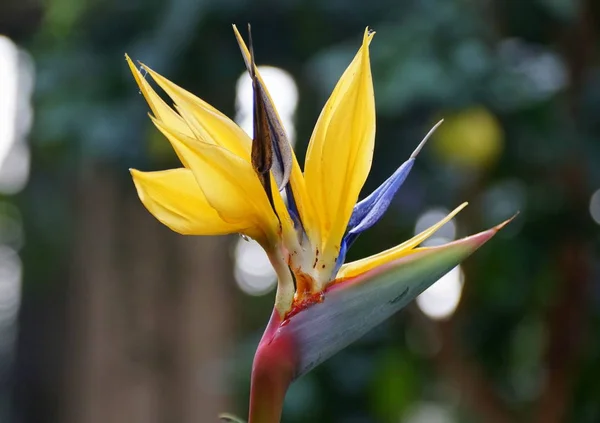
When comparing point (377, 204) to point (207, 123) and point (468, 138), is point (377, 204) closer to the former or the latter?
point (207, 123)

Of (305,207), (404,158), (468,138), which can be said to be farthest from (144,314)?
(305,207)

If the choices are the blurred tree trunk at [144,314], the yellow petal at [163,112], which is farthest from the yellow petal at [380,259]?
the blurred tree trunk at [144,314]

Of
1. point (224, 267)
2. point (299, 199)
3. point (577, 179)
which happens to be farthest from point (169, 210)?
point (224, 267)

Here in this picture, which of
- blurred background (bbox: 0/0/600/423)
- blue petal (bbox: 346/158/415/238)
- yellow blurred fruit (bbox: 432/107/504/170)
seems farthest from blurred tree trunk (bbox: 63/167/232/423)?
blue petal (bbox: 346/158/415/238)

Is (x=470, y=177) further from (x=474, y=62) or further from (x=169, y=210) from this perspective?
(x=169, y=210)

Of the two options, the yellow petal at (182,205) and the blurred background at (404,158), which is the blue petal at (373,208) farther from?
the blurred background at (404,158)

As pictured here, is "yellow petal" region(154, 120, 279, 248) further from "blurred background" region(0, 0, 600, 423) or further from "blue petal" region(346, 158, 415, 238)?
"blurred background" region(0, 0, 600, 423)
